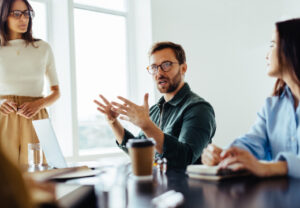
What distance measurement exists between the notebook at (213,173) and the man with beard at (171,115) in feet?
1.06

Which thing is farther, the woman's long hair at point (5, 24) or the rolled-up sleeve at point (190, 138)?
the woman's long hair at point (5, 24)

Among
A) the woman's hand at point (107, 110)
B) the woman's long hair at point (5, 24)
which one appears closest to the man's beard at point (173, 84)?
the woman's hand at point (107, 110)

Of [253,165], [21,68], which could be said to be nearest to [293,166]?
[253,165]

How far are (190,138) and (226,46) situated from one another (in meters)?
2.93

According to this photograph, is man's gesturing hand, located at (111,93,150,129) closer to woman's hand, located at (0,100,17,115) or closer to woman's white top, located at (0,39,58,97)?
woman's hand, located at (0,100,17,115)

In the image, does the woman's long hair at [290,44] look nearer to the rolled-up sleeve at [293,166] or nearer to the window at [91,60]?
A: the rolled-up sleeve at [293,166]

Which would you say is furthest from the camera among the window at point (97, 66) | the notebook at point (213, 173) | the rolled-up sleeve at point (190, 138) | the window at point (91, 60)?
the window at point (97, 66)

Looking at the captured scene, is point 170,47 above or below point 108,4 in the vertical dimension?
below

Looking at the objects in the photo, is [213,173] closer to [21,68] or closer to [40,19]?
[21,68]

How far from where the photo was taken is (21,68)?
2365mm

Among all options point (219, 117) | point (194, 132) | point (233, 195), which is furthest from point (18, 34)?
point (219, 117)

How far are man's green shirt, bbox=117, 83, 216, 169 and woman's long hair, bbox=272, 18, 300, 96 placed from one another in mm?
550

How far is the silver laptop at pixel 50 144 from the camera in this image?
1.43m

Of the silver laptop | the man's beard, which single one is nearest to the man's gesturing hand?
the silver laptop
